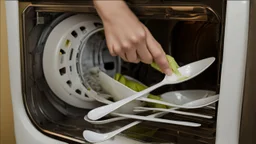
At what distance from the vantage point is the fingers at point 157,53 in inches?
27.4

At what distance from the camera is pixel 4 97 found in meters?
1.14

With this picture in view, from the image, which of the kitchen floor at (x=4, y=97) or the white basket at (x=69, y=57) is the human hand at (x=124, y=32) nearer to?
the white basket at (x=69, y=57)

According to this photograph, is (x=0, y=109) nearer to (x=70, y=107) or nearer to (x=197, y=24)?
(x=70, y=107)

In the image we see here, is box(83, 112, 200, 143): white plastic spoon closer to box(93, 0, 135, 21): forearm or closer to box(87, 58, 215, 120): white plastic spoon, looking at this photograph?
box(87, 58, 215, 120): white plastic spoon

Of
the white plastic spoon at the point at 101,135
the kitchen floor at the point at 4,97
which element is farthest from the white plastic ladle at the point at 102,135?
the kitchen floor at the point at 4,97

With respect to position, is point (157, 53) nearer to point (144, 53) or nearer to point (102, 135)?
point (144, 53)

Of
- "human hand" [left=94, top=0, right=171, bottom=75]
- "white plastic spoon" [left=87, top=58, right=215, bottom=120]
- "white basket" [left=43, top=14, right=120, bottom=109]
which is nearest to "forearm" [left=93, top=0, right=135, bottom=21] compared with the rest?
"human hand" [left=94, top=0, right=171, bottom=75]

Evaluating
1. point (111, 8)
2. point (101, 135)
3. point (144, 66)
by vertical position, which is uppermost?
point (111, 8)

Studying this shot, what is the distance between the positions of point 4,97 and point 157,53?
0.61m

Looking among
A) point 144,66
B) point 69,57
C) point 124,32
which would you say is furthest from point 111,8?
point 144,66

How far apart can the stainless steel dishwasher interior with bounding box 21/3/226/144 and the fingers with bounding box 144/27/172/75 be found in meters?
0.07

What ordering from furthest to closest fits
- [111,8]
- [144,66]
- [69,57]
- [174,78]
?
[144,66]
[69,57]
[174,78]
[111,8]

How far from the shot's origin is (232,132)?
652mm

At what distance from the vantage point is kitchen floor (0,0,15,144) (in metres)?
1.11
